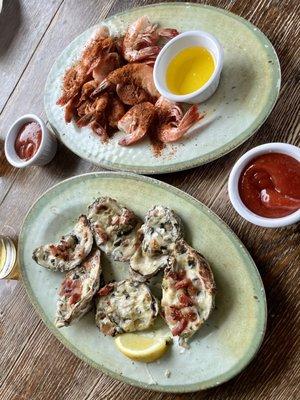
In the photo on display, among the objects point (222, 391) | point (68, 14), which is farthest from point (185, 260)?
point (68, 14)

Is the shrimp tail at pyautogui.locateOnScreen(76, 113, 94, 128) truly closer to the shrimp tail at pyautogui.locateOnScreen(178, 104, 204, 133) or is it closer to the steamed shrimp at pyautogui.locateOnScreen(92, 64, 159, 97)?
the steamed shrimp at pyautogui.locateOnScreen(92, 64, 159, 97)

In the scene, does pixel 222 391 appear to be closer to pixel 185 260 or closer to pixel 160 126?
pixel 185 260

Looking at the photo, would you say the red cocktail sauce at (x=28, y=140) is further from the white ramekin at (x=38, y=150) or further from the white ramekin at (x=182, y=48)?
the white ramekin at (x=182, y=48)

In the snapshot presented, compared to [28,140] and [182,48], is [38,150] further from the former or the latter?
[182,48]

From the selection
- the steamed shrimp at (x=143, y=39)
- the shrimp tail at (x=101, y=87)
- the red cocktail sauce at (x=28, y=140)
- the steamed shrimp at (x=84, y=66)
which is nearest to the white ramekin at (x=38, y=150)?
the red cocktail sauce at (x=28, y=140)

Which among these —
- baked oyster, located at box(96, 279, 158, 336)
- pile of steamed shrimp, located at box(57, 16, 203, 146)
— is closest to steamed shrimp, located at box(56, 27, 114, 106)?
pile of steamed shrimp, located at box(57, 16, 203, 146)
